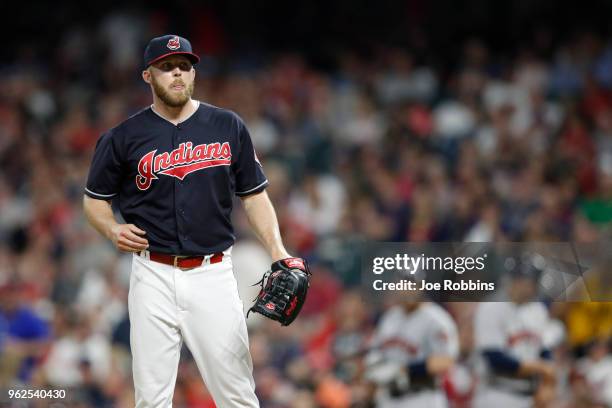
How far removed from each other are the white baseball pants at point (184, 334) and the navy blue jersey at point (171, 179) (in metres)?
0.13

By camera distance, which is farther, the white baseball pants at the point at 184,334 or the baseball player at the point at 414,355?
the baseball player at the point at 414,355

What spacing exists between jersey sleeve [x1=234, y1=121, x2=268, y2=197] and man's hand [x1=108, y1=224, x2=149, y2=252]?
48 cm

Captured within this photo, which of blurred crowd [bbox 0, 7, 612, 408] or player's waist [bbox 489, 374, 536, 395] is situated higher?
blurred crowd [bbox 0, 7, 612, 408]

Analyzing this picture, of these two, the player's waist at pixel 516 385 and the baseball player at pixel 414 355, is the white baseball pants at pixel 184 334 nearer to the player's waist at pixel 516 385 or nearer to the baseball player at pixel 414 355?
the baseball player at pixel 414 355

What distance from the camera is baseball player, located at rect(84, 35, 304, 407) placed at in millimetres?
3994

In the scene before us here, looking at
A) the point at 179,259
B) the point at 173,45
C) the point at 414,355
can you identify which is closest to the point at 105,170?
the point at 179,259

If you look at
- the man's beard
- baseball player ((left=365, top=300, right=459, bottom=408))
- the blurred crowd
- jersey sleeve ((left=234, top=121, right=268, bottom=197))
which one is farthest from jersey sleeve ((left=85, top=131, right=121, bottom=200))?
baseball player ((left=365, top=300, right=459, bottom=408))

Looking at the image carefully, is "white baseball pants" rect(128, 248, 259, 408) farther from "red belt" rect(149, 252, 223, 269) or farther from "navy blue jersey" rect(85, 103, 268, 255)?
"navy blue jersey" rect(85, 103, 268, 255)

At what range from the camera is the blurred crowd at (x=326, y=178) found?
709 cm

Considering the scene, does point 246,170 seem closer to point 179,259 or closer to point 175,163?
point 175,163

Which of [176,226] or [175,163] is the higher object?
[175,163]

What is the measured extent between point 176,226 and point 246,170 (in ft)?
1.29

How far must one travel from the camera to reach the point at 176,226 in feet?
13.4

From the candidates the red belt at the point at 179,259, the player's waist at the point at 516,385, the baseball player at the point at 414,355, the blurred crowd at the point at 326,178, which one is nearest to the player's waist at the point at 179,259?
the red belt at the point at 179,259
